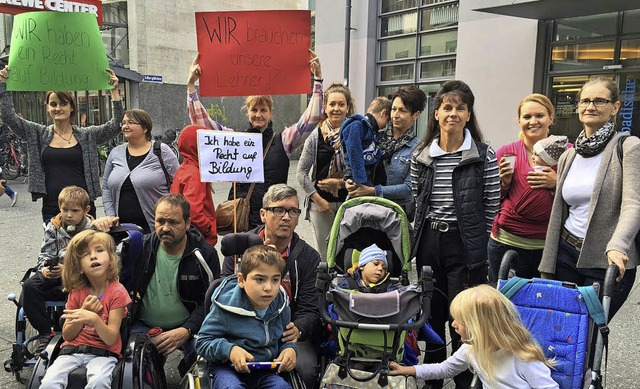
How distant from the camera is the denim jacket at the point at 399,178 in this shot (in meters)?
3.99

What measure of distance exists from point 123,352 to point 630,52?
863 centimetres

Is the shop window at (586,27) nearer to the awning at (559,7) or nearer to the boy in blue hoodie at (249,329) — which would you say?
the awning at (559,7)

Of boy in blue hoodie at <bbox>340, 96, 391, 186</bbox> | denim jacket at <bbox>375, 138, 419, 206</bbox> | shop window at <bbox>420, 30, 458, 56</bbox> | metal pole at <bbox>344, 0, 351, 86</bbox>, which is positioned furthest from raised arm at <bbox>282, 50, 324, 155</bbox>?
metal pole at <bbox>344, 0, 351, 86</bbox>

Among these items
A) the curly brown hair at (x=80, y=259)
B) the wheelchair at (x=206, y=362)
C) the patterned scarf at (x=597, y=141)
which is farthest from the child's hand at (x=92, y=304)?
the patterned scarf at (x=597, y=141)

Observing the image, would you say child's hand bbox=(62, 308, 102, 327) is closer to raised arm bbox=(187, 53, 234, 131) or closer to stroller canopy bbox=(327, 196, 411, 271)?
stroller canopy bbox=(327, 196, 411, 271)

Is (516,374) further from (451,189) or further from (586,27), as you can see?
(586,27)

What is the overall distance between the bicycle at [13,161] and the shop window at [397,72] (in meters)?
9.74

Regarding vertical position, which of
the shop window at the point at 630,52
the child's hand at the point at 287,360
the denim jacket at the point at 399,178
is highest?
the shop window at the point at 630,52

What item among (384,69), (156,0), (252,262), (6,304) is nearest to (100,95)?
(156,0)

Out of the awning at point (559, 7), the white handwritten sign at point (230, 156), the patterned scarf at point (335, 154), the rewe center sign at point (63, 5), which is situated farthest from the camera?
the awning at point (559, 7)

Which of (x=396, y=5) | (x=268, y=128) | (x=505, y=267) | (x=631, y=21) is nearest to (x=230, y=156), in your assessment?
(x=268, y=128)

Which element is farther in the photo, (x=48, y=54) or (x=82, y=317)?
(x=48, y=54)

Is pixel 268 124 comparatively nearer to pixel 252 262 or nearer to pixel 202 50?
pixel 202 50

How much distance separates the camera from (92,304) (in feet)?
9.40
